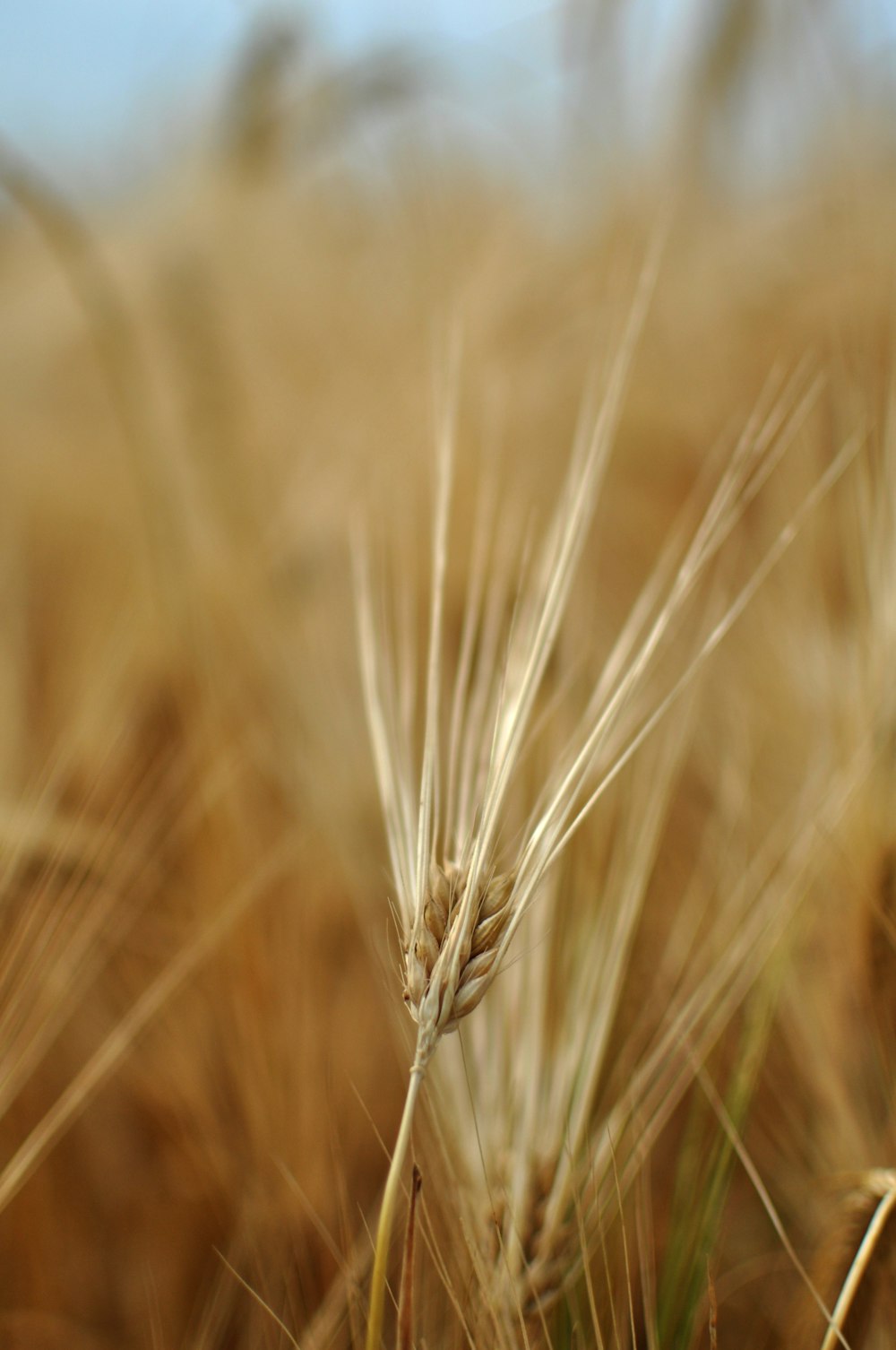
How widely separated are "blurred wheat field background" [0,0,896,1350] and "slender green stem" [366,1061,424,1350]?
0.03ft

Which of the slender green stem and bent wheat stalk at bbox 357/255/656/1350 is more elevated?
bent wheat stalk at bbox 357/255/656/1350

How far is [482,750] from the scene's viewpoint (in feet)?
1.04

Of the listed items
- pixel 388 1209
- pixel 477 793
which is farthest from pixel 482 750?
pixel 388 1209

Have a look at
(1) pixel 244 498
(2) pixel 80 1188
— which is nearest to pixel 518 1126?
(2) pixel 80 1188

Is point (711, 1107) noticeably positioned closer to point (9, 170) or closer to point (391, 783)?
point (391, 783)

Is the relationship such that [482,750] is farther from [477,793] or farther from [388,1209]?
[388,1209]

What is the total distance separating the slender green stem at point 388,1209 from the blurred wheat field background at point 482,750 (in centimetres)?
1

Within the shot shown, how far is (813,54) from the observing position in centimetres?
79

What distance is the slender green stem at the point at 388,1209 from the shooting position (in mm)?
197

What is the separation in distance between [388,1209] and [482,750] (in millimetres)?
147

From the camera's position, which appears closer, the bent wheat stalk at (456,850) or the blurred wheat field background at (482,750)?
the bent wheat stalk at (456,850)

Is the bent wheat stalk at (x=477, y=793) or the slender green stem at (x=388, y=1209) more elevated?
the bent wheat stalk at (x=477, y=793)

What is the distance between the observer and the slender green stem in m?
0.20

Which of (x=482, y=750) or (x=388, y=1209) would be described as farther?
(x=482, y=750)
